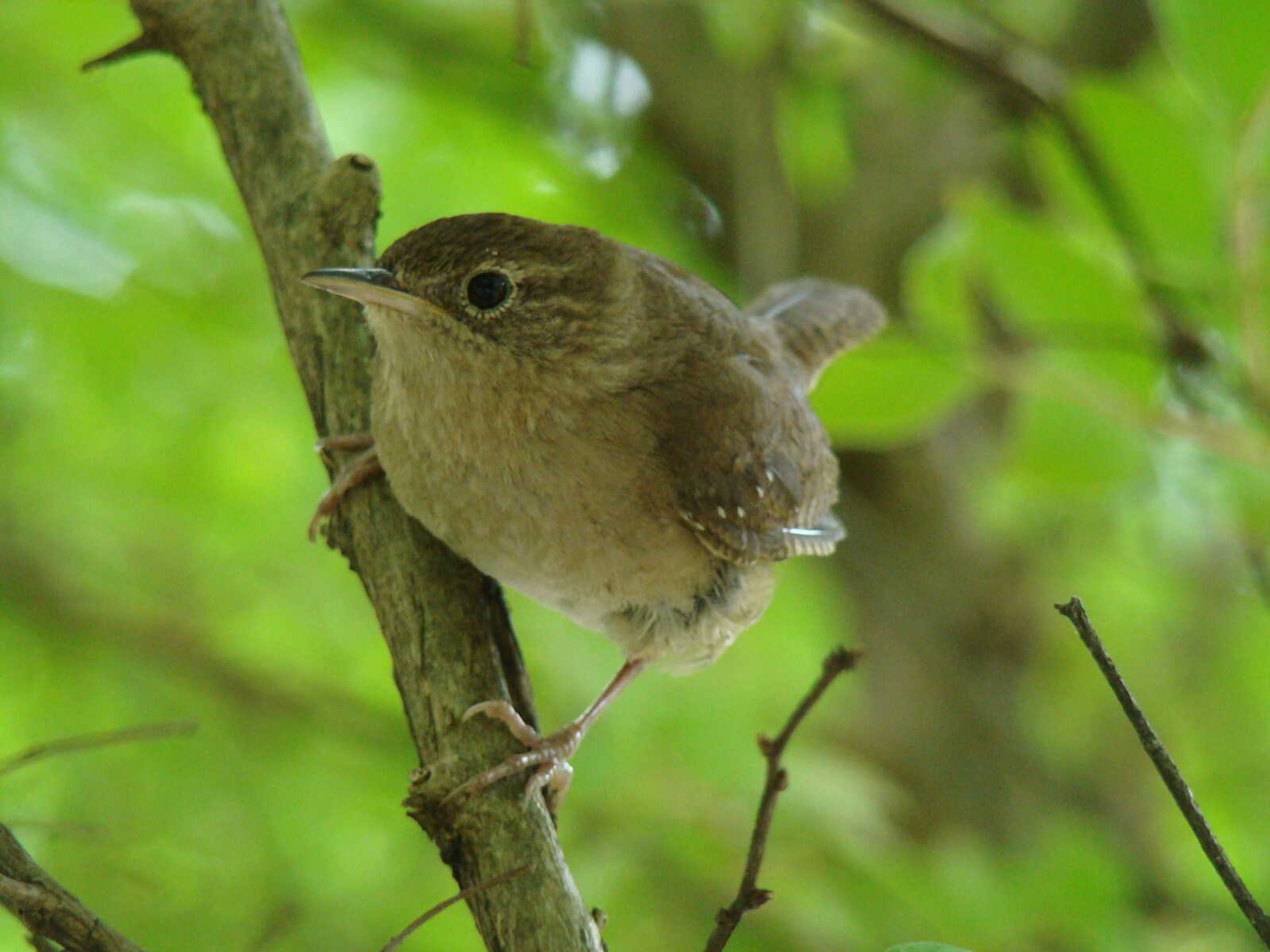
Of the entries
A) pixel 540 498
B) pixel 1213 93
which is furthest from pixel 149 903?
pixel 1213 93

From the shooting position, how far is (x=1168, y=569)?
254 inches

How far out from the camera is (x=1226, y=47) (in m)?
2.29

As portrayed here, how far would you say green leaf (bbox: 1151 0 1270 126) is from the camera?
2.26m

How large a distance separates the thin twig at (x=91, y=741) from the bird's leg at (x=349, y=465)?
1.64ft

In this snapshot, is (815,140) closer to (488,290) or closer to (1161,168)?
(1161,168)

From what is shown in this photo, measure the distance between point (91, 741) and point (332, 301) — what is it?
0.93 metres

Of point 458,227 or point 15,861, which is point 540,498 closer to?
point 458,227

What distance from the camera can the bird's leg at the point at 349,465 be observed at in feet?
8.30

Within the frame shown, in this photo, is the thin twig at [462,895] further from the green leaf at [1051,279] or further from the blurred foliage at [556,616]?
the green leaf at [1051,279]

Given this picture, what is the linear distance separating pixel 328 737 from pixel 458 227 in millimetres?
2511

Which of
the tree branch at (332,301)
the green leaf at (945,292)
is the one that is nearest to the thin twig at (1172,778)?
the tree branch at (332,301)

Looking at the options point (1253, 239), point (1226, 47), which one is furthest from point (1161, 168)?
point (1226, 47)

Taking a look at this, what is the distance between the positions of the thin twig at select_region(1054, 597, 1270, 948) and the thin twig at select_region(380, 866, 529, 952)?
0.89 metres

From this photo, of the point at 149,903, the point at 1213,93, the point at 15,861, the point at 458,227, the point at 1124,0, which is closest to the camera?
the point at 15,861
